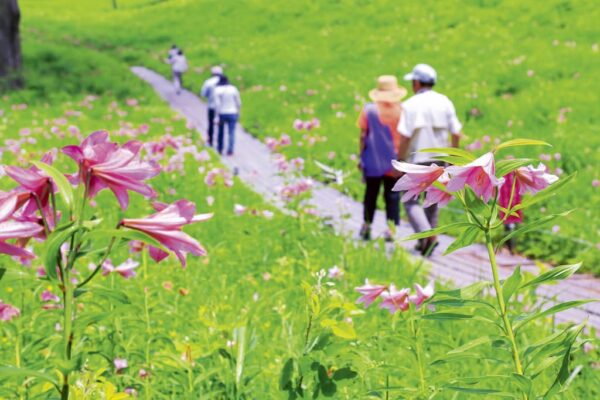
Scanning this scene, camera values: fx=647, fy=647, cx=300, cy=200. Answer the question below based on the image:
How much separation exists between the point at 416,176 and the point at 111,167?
0.58 m

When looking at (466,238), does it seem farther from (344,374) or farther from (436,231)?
(344,374)

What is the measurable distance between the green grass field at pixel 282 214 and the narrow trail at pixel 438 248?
0.99 feet

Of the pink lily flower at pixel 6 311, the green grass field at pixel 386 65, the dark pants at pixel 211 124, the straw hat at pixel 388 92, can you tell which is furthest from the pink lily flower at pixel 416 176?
the dark pants at pixel 211 124

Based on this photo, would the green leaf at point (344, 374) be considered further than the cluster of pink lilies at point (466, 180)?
Yes

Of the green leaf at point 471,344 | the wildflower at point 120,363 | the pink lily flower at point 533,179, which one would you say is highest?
the pink lily flower at point 533,179

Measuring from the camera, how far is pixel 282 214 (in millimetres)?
6262

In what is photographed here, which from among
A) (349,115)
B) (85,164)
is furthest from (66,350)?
(349,115)

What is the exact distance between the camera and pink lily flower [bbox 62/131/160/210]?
1.16 metres

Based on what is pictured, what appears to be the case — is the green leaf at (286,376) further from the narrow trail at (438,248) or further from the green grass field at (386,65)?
the green grass field at (386,65)

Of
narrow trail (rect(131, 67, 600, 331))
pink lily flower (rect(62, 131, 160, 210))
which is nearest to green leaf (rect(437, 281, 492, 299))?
pink lily flower (rect(62, 131, 160, 210))

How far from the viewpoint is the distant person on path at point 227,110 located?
1148 centimetres

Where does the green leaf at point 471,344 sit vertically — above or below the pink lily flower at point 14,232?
below

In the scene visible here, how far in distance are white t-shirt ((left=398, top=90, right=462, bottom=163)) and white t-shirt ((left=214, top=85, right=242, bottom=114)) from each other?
20.1 feet

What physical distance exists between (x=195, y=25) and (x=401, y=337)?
28.3 metres
